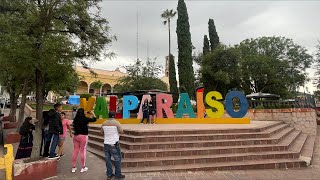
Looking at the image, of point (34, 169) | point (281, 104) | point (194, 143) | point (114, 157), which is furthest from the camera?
point (281, 104)

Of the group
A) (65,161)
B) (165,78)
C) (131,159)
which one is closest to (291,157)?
(131,159)

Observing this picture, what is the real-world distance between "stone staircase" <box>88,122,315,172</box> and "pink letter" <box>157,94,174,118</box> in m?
4.87

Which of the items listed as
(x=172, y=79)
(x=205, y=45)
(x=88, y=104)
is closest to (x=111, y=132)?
(x=88, y=104)

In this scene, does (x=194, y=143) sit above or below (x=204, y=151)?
above

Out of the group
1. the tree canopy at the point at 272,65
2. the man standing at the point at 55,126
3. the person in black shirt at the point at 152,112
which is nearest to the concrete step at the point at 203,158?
the man standing at the point at 55,126

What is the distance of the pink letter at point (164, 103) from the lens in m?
13.6

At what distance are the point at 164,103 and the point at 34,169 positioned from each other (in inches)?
344

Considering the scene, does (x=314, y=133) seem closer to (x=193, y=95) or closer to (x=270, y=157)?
(x=270, y=157)

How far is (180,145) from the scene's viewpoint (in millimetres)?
8195

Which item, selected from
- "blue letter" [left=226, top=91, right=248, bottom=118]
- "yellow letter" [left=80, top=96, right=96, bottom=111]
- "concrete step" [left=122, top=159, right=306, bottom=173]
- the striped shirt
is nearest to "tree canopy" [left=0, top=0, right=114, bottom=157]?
the striped shirt

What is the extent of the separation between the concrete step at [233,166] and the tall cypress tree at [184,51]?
20861 mm

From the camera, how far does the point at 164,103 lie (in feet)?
45.2

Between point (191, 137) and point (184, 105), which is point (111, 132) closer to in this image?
point (191, 137)

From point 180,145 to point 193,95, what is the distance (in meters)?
21.2
